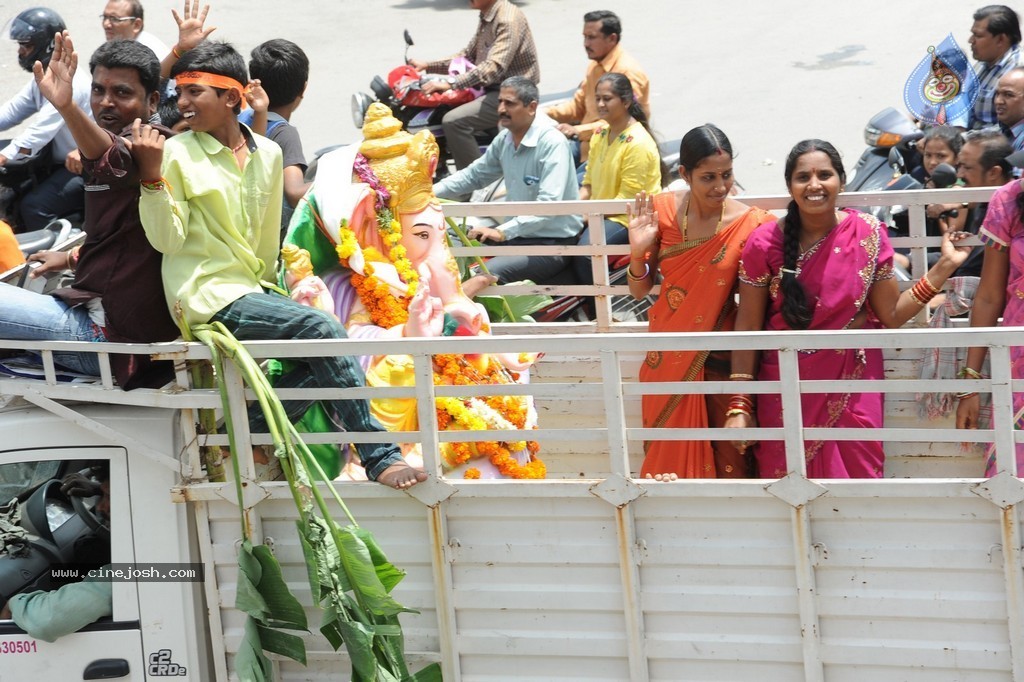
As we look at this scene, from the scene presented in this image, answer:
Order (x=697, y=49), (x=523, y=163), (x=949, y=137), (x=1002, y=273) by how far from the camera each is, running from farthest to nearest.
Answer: (x=697, y=49)
(x=523, y=163)
(x=949, y=137)
(x=1002, y=273)

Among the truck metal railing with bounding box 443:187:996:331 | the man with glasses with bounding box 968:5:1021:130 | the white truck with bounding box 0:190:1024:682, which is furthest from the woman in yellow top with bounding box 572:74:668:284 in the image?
the white truck with bounding box 0:190:1024:682

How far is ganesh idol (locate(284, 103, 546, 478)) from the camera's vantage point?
4285 mm

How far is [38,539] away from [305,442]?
910 millimetres

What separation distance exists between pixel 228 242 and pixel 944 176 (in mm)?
3028

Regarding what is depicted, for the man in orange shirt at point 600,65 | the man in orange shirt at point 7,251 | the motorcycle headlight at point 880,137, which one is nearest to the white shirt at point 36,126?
the man in orange shirt at point 7,251

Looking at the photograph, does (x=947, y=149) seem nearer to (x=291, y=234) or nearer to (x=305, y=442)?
(x=291, y=234)

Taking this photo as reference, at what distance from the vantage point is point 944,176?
534 centimetres

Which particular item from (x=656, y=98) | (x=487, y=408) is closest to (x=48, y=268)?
(x=487, y=408)

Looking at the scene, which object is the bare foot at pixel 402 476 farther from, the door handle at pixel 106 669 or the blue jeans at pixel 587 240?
the blue jeans at pixel 587 240

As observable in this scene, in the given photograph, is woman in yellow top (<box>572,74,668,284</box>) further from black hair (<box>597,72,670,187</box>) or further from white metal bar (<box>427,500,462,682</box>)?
white metal bar (<box>427,500,462,682</box>)

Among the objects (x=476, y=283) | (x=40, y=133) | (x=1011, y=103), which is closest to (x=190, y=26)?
(x=476, y=283)

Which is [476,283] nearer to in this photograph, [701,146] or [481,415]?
[481,415]

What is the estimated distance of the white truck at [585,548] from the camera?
341 centimetres

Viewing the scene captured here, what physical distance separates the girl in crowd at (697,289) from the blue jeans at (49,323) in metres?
1.85
